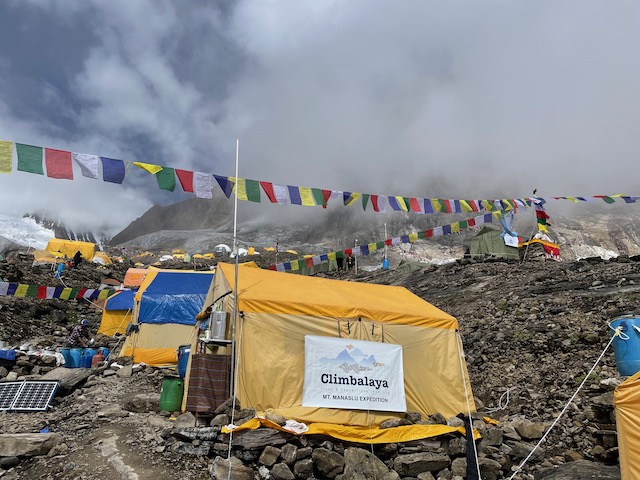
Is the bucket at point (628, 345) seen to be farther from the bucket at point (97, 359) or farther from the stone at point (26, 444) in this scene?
the bucket at point (97, 359)

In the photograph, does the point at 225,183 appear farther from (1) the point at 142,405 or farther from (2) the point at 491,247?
(2) the point at 491,247

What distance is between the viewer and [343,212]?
370 ft

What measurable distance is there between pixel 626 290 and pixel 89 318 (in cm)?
2578

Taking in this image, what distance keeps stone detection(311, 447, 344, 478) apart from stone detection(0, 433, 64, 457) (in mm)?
4034

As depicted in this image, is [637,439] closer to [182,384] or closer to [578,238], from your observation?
[182,384]

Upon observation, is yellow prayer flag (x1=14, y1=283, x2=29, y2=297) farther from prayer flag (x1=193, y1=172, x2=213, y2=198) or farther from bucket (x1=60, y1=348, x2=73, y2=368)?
prayer flag (x1=193, y1=172, x2=213, y2=198)

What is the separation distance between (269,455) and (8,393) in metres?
6.30

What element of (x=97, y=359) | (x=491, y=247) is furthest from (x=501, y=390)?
(x=491, y=247)

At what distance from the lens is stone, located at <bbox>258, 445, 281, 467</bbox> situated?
6.64 metres

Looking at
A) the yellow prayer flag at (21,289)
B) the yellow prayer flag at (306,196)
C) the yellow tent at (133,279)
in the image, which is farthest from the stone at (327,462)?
the yellow tent at (133,279)

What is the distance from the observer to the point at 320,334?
8688 mm

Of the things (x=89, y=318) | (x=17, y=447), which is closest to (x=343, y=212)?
(x=89, y=318)

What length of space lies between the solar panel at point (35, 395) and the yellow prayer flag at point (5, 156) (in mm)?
4609

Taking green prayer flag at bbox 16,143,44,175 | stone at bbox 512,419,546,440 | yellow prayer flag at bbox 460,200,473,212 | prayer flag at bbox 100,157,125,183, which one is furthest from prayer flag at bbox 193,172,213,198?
yellow prayer flag at bbox 460,200,473,212
